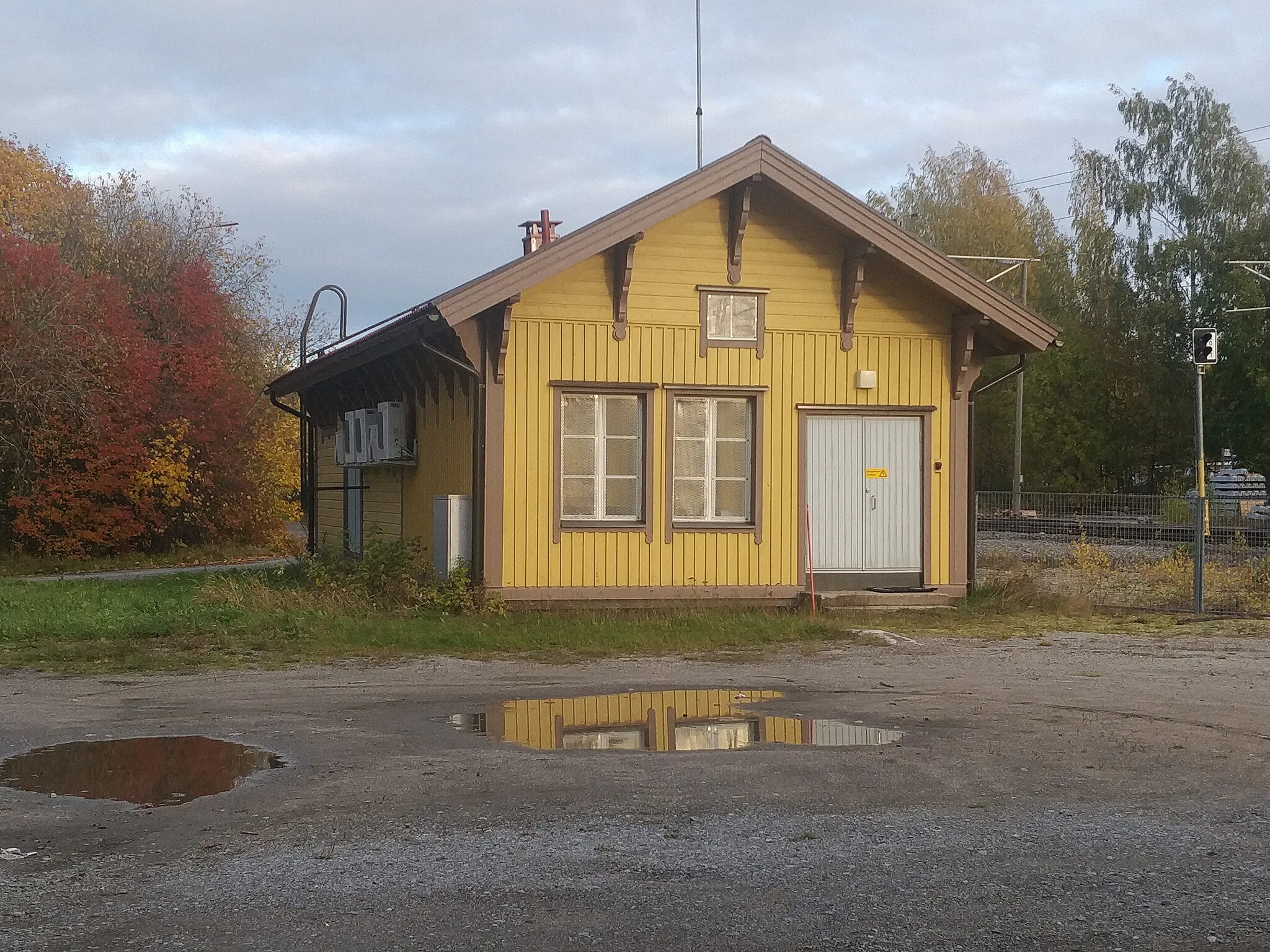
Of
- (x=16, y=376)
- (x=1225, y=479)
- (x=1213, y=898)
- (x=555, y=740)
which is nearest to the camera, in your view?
(x=1213, y=898)

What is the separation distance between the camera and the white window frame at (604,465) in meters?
15.5

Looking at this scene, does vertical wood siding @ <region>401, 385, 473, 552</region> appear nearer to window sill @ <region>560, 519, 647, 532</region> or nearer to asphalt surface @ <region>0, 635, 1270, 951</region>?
window sill @ <region>560, 519, 647, 532</region>

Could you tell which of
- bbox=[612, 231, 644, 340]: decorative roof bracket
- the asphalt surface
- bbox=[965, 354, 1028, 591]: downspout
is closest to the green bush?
bbox=[612, 231, 644, 340]: decorative roof bracket

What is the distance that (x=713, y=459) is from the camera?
629 inches

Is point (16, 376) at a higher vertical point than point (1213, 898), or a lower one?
higher

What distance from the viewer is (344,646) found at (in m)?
12.6

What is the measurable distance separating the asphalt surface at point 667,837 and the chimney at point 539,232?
1181cm

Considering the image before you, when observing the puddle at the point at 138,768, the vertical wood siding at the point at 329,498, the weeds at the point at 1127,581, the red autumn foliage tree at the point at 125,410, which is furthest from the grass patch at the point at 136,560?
the puddle at the point at 138,768

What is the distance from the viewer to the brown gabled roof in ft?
46.7

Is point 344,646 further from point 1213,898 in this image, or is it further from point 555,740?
point 1213,898

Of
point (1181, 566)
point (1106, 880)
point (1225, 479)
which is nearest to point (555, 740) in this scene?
point (1106, 880)

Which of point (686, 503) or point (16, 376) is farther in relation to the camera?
point (16, 376)

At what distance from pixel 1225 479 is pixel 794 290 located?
45538 millimetres

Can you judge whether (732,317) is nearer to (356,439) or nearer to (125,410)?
(356,439)
